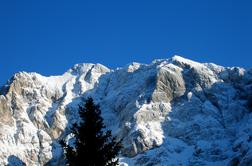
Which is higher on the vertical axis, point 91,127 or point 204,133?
point 204,133

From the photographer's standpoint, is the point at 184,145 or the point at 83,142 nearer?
the point at 83,142

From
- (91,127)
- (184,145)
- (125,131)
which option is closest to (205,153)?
(184,145)

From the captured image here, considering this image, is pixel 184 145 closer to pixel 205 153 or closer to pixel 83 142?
pixel 205 153

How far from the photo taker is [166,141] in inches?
7510

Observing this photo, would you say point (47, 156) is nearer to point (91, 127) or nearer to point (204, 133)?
point (204, 133)

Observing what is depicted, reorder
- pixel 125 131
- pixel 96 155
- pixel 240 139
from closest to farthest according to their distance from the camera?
pixel 96 155, pixel 240 139, pixel 125 131

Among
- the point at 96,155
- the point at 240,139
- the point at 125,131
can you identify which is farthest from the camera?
the point at 125,131

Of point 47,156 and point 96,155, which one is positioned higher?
point 47,156

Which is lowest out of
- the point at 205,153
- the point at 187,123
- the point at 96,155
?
the point at 96,155

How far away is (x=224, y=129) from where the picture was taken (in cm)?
19662

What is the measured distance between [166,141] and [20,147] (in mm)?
41764

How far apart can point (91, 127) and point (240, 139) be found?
5833 inches

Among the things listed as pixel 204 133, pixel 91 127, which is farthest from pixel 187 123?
pixel 91 127

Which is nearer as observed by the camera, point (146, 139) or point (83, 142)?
point (83, 142)
